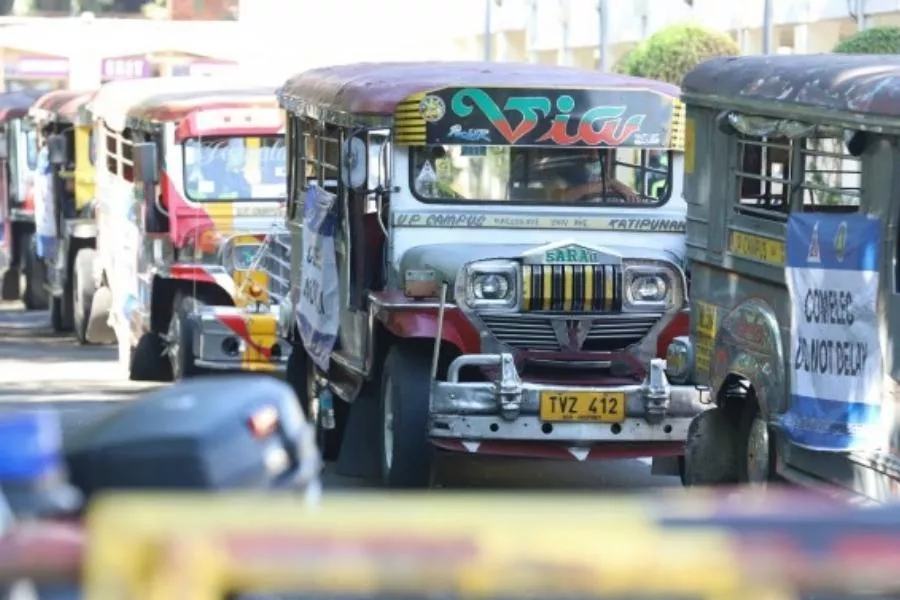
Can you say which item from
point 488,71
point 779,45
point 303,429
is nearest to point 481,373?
point 488,71

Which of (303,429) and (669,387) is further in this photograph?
(669,387)

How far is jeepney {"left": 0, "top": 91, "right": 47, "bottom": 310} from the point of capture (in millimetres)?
25547

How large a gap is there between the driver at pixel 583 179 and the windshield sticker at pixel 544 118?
21 cm

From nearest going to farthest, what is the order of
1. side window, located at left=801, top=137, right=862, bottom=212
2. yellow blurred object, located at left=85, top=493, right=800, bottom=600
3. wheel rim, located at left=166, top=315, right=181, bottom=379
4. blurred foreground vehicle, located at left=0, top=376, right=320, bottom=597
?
yellow blurred object, located at left=85, top=493, right=800, bottom=600, blurred foreground vehicle, located at left=0, top=376, right=320, bottom=597, side window, located at left=801, top=137, right=862, bottom=212, wheel rim, located at left=166, top=315, right=181, bottom=379

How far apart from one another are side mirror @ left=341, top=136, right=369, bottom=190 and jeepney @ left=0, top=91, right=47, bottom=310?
1426 centimetres

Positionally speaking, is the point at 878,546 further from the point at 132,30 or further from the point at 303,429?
the point at 132,30

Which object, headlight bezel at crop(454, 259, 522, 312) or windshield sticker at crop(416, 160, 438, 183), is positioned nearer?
headlight bezel at crop(454, 259, 522, 312)

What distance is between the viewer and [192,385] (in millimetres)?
3512

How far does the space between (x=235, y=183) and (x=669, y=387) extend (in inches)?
250

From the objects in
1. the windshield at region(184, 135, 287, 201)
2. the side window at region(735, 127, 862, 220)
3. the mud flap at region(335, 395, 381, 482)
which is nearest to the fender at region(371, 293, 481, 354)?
the mud flap at region(335, 395, 381, 482)

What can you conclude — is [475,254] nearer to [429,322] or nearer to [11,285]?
[429,322]

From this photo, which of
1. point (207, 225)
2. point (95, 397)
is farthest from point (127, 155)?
point (95, 397)

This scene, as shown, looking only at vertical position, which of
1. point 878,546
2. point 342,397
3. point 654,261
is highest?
point 878,546

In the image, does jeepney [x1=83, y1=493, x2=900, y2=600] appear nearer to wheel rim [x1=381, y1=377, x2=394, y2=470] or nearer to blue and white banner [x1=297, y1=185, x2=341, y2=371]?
wheel rim [x1=381, y1=377, x2=394, y2=470]
